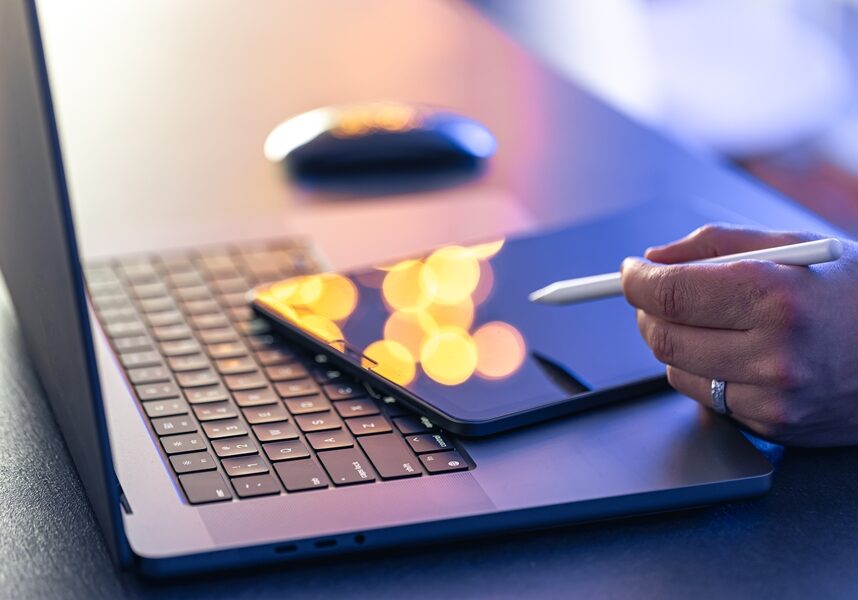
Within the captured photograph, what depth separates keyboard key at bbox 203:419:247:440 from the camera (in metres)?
0.56

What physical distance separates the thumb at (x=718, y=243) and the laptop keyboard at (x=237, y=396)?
0.19 meters

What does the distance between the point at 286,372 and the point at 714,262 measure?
25 cm

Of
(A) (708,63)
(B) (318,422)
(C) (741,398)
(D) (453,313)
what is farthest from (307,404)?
(A) (708,63)

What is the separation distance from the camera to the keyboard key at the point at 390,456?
1.74 feet

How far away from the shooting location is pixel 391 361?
0.62m

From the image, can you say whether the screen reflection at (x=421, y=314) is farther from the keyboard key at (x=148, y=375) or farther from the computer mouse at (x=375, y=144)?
the computer mouse at (x=375, y=144)

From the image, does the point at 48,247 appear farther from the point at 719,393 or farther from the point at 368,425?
the point at 719,393

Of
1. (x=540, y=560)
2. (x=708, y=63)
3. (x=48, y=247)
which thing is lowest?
(x=708, y=63)

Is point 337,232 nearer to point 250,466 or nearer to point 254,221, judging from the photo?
point 254,221

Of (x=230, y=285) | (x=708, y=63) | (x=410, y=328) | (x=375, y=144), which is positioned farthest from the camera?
(x=708, y=63)

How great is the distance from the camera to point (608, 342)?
2.14 feet

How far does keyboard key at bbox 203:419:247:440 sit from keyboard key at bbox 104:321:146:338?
137 millimetres

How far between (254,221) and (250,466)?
374 mm

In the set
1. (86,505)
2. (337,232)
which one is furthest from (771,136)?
(86,505)
